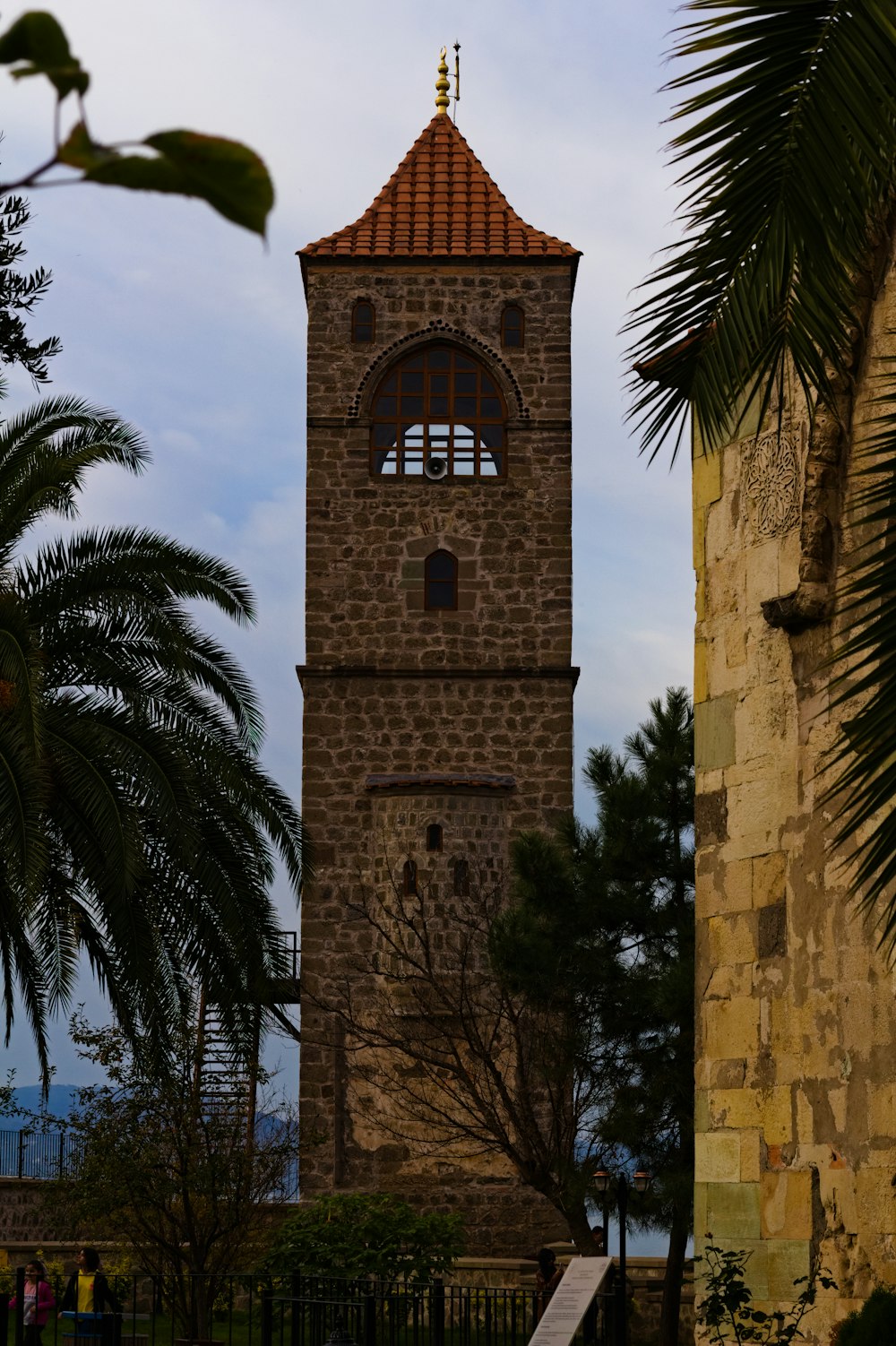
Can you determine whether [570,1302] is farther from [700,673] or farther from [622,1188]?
[622,1188]

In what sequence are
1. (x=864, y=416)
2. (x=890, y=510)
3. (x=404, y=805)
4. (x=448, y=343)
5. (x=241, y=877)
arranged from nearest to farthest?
(x=890, y=510) → (x=864, y=416) → (x=241, y=877) → (x=404, y=805) → (x=448, y=343)

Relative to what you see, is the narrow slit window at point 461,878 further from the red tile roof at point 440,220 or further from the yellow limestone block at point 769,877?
the yellow limestone block at point 769,877

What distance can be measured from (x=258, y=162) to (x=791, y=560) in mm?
6831

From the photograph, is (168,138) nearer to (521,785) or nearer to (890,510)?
(890,510)

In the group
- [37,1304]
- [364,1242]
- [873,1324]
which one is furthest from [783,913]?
[364,1242]

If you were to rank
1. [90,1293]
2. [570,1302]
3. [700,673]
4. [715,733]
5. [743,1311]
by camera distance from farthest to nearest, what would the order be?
[90,1293] < [570,1302] < [700,673] < [715,733] < [743,1311]

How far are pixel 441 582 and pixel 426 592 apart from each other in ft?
0.76

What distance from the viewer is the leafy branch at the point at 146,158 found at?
6.05 feet

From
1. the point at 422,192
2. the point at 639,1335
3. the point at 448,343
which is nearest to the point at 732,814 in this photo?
the point at 639,1335

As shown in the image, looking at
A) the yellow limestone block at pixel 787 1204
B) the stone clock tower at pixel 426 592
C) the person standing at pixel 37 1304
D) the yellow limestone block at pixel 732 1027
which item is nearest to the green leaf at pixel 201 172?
the yellow limestone block at pixel 787 1204

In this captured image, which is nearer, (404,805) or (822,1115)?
(822,1115)

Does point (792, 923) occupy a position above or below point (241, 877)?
below

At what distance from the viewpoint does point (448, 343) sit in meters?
27.3

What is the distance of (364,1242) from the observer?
1650 cm
